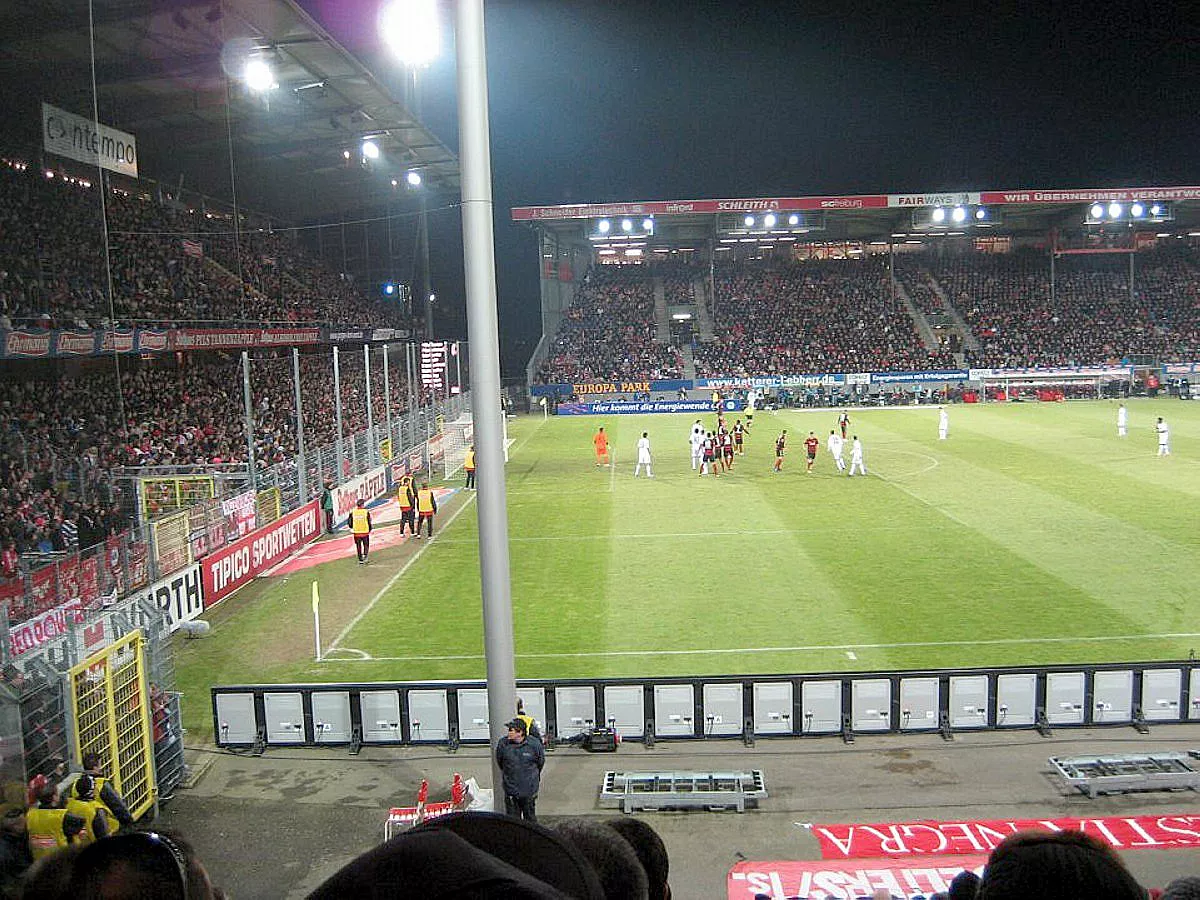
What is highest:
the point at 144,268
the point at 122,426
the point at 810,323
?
the point at 144,268

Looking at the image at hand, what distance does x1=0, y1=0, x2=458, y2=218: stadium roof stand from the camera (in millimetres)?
23359

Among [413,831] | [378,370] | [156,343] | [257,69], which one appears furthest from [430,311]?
[413,831]

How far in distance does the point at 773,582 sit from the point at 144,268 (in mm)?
22225

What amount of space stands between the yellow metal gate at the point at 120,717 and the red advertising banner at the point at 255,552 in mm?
8807

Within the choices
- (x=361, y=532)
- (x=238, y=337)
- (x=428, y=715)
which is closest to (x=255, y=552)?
(x=361, y=532)

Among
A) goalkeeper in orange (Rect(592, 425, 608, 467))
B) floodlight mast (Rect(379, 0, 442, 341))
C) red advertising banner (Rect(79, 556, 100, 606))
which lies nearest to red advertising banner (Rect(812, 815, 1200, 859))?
red advertising banner (Rect(79, 556, 100, 606))

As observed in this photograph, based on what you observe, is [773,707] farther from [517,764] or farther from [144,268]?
[144,268]

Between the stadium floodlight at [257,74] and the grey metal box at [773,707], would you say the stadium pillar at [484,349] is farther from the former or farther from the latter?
the stadium floodlight at [257,74]

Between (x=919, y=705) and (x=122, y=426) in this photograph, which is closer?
(x=919, y=705)

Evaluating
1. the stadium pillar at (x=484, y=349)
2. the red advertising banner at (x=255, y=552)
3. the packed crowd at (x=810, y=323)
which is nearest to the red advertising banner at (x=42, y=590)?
the red advertising banner at (x=255, y=552)

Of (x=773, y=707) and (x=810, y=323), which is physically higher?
(x=810, y=323)

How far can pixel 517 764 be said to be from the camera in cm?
912

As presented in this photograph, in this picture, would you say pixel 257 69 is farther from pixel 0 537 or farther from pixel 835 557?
pixel 835 557

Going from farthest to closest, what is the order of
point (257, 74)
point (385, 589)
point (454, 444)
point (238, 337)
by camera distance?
point (454, 444) < point (238, 337) < point (257, 74) < point (385, 589)
